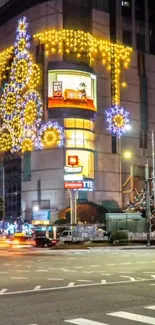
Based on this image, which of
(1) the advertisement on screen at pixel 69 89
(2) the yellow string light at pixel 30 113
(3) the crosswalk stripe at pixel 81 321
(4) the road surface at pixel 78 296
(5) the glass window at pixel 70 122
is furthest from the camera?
(5) the glass window at pixel 70 122

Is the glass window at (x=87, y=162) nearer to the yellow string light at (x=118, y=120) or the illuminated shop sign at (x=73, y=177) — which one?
the yellow string light at (x=118, y=120)

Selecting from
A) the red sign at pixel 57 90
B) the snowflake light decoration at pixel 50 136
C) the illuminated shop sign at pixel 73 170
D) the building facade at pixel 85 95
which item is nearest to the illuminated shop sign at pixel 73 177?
the illuminated shop sign at pixel 73 170

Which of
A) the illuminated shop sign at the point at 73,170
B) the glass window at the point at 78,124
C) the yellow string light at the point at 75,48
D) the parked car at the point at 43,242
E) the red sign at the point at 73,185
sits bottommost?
the parked car at the point at 43,242

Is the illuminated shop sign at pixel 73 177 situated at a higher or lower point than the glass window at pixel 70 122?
lower

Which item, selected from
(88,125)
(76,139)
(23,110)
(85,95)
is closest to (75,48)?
(85,95)

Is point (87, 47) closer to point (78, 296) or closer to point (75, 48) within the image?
point (75, 48)

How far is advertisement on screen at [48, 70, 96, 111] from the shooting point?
67188mm

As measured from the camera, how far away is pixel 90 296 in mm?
13523

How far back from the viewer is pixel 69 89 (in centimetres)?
6781

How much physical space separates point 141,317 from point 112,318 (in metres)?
0.59

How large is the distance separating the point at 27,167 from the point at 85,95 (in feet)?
41.4

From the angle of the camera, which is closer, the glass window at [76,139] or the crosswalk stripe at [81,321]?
the crosswalk stripe at [81,321]

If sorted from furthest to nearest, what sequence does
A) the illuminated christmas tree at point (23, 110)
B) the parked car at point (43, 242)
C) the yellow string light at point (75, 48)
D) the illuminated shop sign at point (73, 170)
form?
the yellow string light at point (75, 48), the illuminated christmas tree at point (23, 110), the illuminated shop sign at point (73, 170), the parked car at point (43, 242)

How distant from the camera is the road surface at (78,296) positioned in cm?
1035
